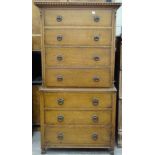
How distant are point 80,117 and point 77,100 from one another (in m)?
0.15

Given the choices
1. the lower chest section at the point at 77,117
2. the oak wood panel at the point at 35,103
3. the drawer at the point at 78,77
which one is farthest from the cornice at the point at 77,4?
the oak wood panel at the point at 35,103

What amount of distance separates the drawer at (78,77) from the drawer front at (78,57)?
5cm

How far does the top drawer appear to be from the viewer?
2217 millimetres

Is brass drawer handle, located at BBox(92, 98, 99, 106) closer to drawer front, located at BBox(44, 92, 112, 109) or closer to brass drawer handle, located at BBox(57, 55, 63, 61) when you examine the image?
drawer front, located at BBox(44, 92, 112, 109)

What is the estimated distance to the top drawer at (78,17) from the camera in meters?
2.22

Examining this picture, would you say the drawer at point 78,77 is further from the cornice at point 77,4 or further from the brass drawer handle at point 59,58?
the cornice at point 77,4

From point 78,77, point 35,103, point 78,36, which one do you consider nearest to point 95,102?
point 78,77

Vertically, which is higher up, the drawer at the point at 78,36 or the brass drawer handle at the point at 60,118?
the drawer at the point at 78,36

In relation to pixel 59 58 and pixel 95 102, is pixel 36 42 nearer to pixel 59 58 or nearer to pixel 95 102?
pixel 59 58

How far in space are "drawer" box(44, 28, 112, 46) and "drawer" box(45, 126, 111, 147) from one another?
0.73m

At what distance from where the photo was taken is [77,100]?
233 cm
